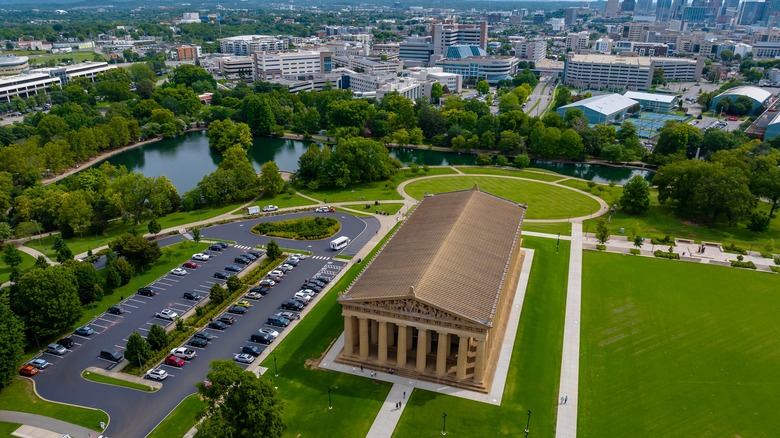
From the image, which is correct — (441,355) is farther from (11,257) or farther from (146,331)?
(11,257)

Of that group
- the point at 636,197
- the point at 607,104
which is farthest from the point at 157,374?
the point at 607,104

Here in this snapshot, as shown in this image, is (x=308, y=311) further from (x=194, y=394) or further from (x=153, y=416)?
(x=153, y=416)

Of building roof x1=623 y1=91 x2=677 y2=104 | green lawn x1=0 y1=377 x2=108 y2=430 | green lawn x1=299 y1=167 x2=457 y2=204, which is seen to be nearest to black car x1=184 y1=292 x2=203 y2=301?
green lawn x1=0 y1=377 x2=108 y2=430

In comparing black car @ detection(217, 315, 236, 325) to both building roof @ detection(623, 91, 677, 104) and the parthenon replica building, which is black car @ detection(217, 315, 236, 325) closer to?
the parthenon replica building

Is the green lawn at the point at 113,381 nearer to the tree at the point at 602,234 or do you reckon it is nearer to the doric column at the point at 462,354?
the doric column at the point at 462,354

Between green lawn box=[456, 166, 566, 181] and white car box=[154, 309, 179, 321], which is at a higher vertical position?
white car box=[154, 309, 179, 321]

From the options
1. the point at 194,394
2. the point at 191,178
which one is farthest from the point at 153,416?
the point at 191,178
